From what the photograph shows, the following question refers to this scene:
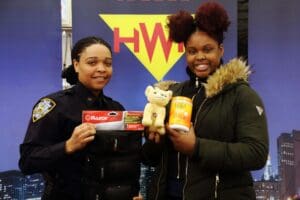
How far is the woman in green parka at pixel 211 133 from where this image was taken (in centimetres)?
148

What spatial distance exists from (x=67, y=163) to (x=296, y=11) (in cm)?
176

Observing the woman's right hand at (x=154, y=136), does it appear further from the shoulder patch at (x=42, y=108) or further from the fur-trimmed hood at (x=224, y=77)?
the shoulder patch at (x=42, y=108)

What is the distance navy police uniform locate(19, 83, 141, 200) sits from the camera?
5.32ft

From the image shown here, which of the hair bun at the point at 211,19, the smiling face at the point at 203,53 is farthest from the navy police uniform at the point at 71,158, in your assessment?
the hair bun at the point at 211,19

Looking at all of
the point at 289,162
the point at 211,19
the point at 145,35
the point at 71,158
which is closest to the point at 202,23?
the point at 211,19

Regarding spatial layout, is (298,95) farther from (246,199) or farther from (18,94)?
(18,94)

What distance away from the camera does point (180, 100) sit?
1484 mm

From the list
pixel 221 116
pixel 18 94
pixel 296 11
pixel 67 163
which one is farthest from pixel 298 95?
pixel 18 94

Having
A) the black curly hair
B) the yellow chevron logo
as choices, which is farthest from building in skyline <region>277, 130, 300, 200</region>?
the black curly hair

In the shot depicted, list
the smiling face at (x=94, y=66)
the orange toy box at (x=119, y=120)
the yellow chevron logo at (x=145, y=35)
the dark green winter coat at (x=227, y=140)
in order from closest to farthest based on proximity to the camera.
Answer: the dark green winter coat at (x=227, y=140), the orange toy box at (x=119, y=120), the smiling face at (x=94, y=66), the yellow chevron logo at (x=145, y=35)

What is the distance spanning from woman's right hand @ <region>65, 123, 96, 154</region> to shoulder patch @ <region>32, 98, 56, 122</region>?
0.19 m

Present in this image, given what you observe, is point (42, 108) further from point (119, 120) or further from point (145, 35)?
point (145, 35)

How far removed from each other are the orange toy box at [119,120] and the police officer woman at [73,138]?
0.15 ft

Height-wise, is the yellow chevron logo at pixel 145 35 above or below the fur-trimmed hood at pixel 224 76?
above
